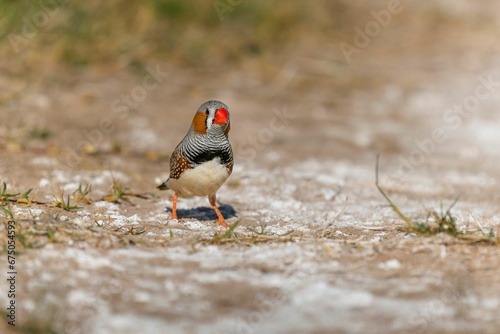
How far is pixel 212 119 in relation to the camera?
4176 mm

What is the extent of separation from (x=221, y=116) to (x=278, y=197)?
46.8 inches

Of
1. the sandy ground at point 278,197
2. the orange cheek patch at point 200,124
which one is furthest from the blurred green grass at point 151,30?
the orange cheek patch at point 200,124

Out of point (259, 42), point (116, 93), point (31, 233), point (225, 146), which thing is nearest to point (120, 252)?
point (31, 233)

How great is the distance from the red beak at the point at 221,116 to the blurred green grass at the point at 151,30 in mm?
4303

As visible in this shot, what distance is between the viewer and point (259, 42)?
9.93 metres

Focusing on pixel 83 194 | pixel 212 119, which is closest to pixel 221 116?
pixel 212 119

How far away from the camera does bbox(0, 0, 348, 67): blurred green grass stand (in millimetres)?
8008

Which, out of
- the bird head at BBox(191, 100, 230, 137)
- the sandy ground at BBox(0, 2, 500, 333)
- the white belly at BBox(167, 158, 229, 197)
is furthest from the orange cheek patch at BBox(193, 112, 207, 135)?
the sandy ground at BBox(0, 2, 500, 333)

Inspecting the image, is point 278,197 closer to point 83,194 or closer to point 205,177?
point 205,177

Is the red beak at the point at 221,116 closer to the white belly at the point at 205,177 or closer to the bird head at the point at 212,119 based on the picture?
the bird head at the point at 212,119

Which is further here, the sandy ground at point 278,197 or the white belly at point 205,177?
the white belly at point 205,177

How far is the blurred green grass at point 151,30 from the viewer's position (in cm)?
801

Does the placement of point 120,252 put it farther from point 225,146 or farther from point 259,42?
point 259,42

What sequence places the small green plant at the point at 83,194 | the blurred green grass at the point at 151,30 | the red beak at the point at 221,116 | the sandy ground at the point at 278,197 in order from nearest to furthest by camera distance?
the sandy ground at the point at 278,197 → the red beak at the point at 221,116 → the small green plant at the point at 83,194 → the blurred green grass at the point at 151,30
